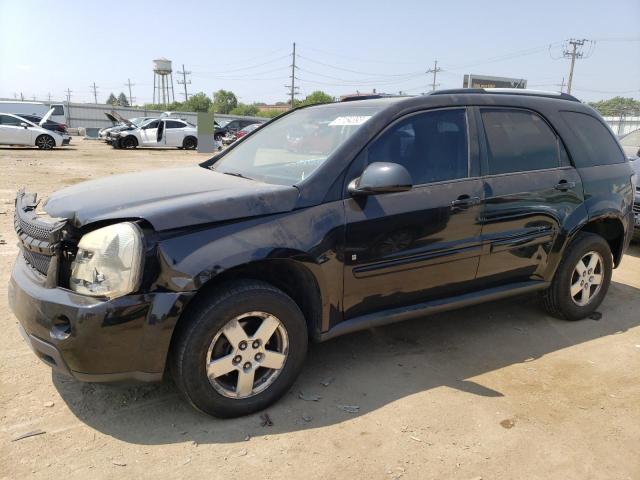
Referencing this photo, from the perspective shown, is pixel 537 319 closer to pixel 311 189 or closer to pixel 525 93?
pixel 525 93

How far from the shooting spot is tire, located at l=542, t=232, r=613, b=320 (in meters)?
4.14

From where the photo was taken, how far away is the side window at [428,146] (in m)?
3.18

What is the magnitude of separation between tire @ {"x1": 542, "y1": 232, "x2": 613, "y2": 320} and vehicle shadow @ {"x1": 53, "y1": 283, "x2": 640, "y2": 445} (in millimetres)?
139

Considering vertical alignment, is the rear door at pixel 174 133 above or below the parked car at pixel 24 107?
below

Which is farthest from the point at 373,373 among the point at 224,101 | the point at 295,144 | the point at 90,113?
the point at 224,101

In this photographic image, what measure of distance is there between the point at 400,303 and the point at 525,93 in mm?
2118

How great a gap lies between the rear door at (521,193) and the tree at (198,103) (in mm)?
107882

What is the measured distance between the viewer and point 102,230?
2.46 meters

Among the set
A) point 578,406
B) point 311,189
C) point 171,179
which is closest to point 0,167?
point 171,179

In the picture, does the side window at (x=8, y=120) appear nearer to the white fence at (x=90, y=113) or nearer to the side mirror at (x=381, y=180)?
the side mirror at (x=381, y=180)

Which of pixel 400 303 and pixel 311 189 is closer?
pixel 311 189

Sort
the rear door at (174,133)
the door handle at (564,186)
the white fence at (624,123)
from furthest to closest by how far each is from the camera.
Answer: the white fence at (624,123), the rear door at (174,133), the door handle at (564,186)

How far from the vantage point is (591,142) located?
14.0 ft

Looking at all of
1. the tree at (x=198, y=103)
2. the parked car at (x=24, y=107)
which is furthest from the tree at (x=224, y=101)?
the parked car at (x=24, y=107)
